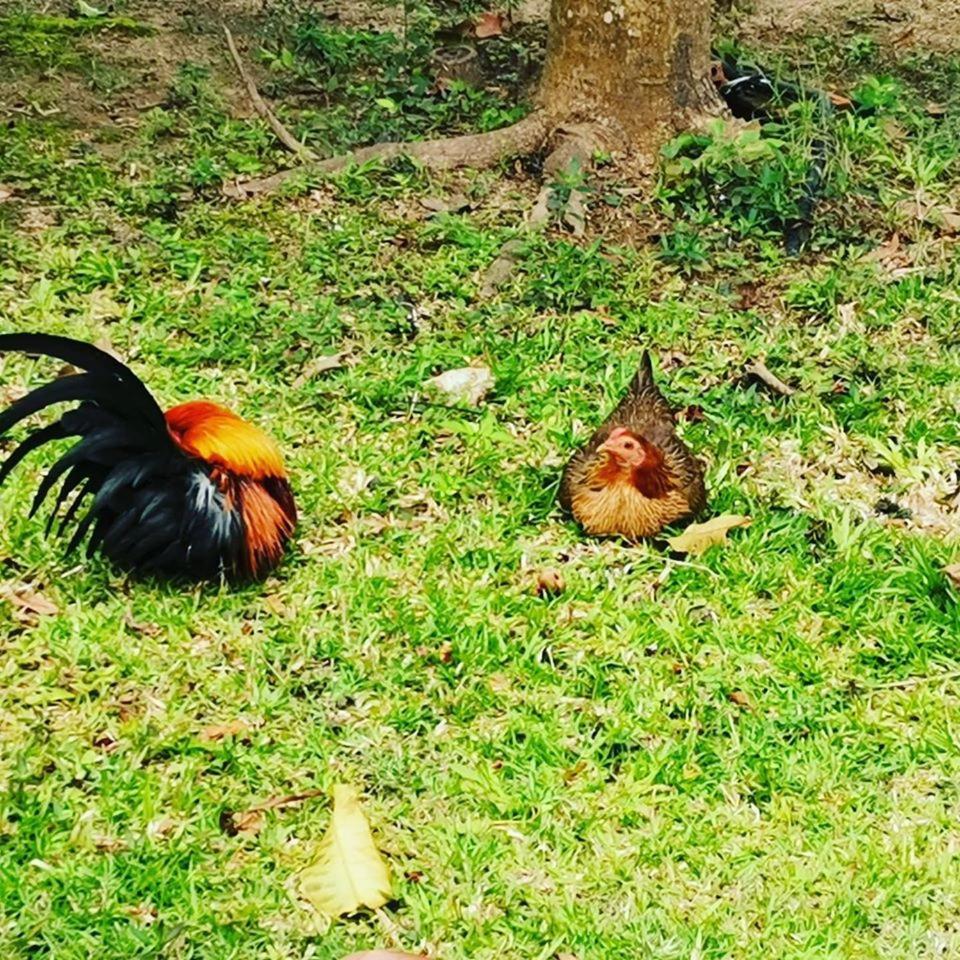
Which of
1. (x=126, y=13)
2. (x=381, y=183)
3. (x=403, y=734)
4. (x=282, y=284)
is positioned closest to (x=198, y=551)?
(x=403, y=734)

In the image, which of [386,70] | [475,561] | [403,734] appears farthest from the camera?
[386,70]

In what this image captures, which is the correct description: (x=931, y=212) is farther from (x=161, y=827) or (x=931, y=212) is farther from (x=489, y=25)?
(x=161, y=827)

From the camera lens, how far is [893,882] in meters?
3.45

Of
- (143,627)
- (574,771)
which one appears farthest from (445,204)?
(574,771)

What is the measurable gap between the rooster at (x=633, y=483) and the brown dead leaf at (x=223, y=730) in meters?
1.39

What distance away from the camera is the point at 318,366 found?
214 inches

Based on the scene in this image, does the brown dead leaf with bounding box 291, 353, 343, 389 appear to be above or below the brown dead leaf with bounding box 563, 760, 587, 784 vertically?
above

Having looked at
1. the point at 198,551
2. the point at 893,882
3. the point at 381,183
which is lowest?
the point at 893,882

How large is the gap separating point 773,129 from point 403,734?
4051 millimetres

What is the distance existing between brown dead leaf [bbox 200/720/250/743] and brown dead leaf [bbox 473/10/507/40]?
5.37m

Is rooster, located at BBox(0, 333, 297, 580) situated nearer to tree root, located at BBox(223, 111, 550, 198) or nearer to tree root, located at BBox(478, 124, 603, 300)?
tree root, located at BBox(478, 124, 603, 300)

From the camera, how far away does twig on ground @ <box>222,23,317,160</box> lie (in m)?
6.87

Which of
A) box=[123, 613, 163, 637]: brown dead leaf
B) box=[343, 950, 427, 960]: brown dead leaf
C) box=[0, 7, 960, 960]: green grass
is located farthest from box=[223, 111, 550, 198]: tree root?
box=[343, 950, 427, 960]: brown dead leaf

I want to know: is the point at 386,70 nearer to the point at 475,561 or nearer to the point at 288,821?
the point at 475,561
